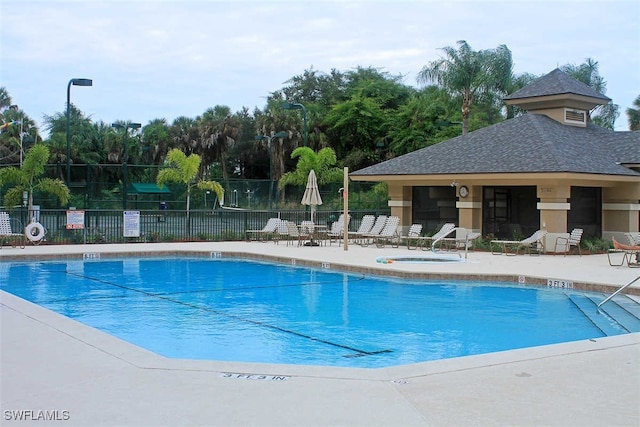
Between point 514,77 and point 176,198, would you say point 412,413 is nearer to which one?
point 176,198

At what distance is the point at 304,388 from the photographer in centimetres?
614

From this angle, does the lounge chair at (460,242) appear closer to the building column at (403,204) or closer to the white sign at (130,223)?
the building column at (403,204)

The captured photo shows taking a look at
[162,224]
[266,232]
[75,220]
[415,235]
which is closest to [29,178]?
[75,220]

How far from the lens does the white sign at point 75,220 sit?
75.5 feet

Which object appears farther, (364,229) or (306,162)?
(306,162)

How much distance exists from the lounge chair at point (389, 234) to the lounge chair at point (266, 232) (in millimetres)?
3515

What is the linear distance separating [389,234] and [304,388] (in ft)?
57.1

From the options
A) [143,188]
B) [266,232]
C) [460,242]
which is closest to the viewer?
[460,242]

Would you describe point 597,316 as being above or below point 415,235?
below

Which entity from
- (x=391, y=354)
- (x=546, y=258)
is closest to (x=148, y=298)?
(x=391, y=354)

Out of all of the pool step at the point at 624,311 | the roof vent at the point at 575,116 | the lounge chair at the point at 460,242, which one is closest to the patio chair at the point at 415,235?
the lounge chair at the point at 460,242

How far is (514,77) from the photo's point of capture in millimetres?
41156

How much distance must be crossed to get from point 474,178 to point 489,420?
58.9 feet

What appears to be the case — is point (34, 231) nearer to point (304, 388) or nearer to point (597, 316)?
point (597, 316)
